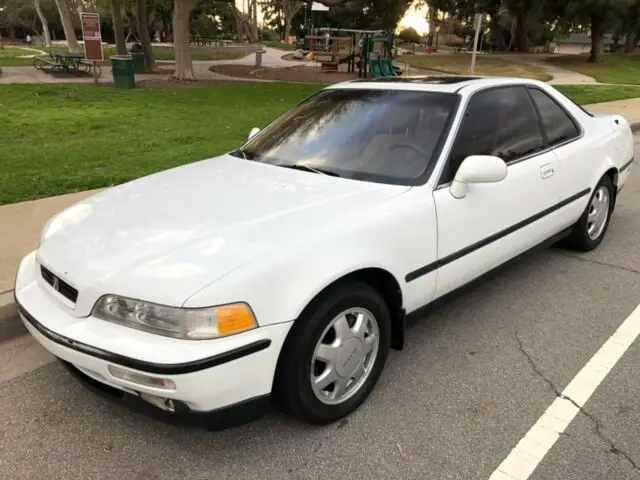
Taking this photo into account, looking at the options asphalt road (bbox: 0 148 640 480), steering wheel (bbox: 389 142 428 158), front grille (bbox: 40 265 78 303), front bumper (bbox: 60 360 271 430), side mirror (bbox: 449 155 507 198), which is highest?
steering wheel (bbox: 389 142 428 158)

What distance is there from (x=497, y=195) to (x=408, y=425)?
57.3 inches

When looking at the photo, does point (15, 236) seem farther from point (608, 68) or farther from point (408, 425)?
point (608, 68)

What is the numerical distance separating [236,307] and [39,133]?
8189 millimetres

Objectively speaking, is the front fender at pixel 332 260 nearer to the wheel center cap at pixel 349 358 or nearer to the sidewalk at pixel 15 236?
the wheel center cap at pixel 349 358

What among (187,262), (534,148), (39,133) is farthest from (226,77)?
(187,262)

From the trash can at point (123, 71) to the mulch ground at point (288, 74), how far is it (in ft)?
21.1

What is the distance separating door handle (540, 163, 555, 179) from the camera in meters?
3.82

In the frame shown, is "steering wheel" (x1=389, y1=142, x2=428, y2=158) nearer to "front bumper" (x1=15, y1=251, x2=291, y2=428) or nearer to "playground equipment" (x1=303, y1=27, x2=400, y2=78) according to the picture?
"front bumper" (x1=15, y1=251, x2=291, y2=428)

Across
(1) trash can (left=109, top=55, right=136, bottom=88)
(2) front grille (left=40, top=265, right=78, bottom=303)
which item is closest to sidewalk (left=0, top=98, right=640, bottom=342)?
(2) front grille (left=40, top=265, right=78, bottom=303)

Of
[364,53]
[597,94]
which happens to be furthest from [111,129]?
[597,94]

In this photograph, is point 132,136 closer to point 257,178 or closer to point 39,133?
point 39,133

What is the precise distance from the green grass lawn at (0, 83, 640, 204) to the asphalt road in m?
3.53

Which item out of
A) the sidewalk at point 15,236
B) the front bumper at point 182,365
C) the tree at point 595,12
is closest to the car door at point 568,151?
the front bumper at point 182,365

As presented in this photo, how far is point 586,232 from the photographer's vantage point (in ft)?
15.3
